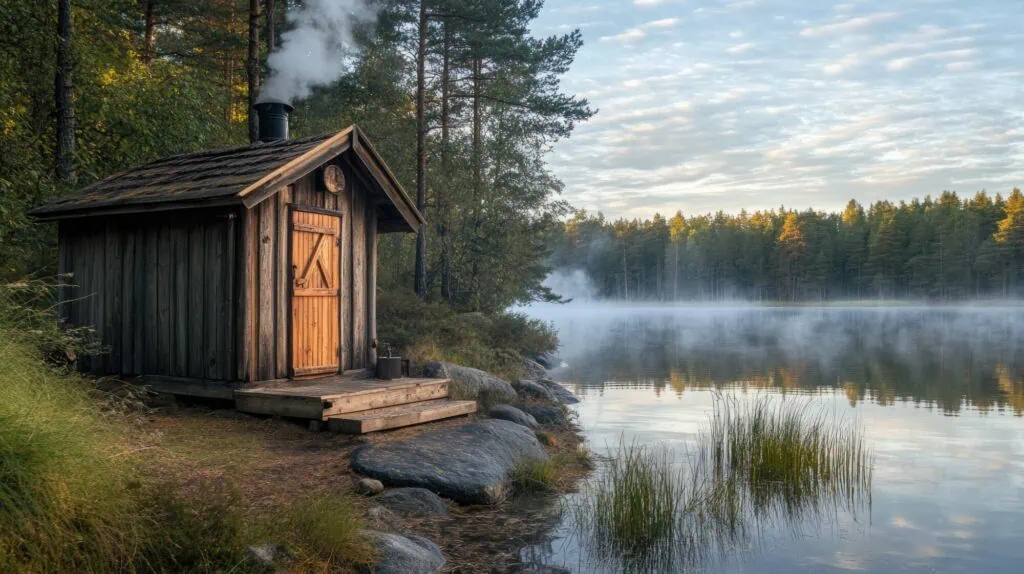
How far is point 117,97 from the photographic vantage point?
14.8 metres

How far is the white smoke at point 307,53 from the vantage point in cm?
1346

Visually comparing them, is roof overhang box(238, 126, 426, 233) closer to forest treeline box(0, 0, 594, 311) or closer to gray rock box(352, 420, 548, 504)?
gray rock box(352, 420, 548, 504)

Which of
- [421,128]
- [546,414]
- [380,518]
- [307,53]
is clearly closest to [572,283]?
[421,128]

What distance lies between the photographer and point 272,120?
11.9 meters

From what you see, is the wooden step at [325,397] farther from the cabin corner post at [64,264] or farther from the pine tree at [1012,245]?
the pine tree at [1012,245]

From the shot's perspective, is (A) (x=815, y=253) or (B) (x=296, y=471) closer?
(B) (x=296, y=471)

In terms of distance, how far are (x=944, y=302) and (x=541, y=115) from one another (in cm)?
6393

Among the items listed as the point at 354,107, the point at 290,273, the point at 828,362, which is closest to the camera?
the point at 290,273

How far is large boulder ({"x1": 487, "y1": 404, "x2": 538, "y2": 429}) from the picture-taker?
10.9 metres

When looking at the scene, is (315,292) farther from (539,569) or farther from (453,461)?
(539,569)

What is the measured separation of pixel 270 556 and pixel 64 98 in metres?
12.4

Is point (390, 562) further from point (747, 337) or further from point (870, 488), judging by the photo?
point (747, 337)

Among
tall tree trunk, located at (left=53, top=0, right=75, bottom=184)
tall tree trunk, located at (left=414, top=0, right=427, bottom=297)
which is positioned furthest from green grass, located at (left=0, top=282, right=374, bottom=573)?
tall tree trunk, located at (left=414, top=0, right=427, bottom=297)

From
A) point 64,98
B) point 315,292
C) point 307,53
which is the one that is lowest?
point 315,292
